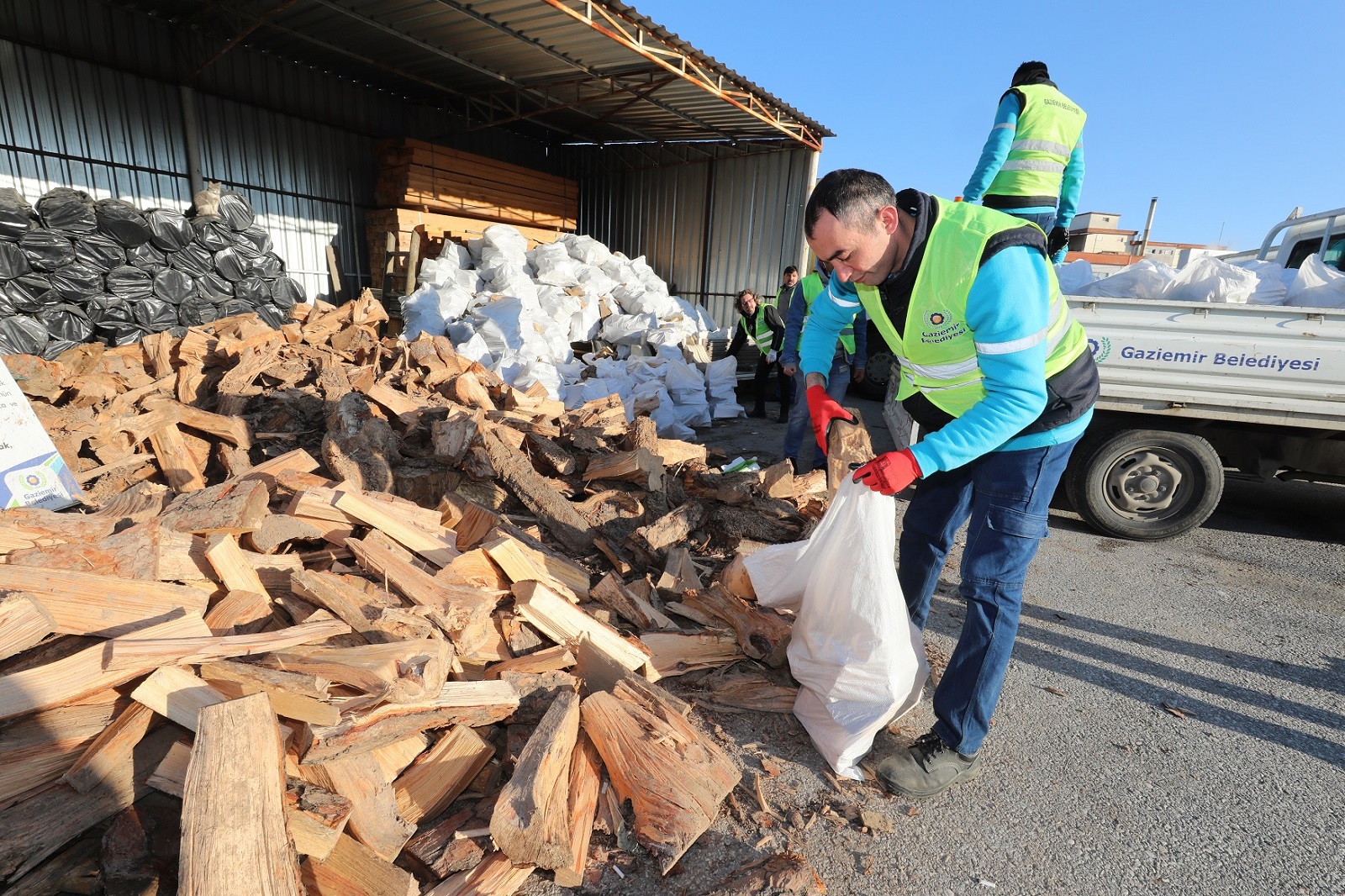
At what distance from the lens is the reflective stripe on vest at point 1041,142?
3.93 meters

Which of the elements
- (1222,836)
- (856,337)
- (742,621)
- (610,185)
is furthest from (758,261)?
(1222,836)

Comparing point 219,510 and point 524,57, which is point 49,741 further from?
point 524,57

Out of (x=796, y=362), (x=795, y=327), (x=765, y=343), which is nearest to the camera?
(x=795, y=327)

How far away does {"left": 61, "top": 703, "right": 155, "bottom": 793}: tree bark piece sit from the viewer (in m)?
1.66

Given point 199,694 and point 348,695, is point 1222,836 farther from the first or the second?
point 199,694

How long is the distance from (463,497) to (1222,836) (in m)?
3.56

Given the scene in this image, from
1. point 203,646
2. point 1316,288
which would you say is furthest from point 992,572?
point 1316,288

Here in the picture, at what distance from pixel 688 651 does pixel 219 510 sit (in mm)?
2116

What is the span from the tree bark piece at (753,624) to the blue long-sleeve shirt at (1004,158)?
10.3 ft

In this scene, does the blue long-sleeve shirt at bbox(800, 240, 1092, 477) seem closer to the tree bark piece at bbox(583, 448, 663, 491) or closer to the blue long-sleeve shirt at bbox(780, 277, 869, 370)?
the tree bark piece at bbox(583, 448, 663, 491)

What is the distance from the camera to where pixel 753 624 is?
9.45 ft

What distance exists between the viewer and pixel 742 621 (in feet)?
9.47

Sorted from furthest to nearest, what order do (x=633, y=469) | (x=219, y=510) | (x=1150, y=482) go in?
1. (x=1150, y=482)
2. (x=633, y=469)
3. (x=219, y=510)

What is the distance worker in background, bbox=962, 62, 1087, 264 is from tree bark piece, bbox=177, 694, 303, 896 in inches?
177
